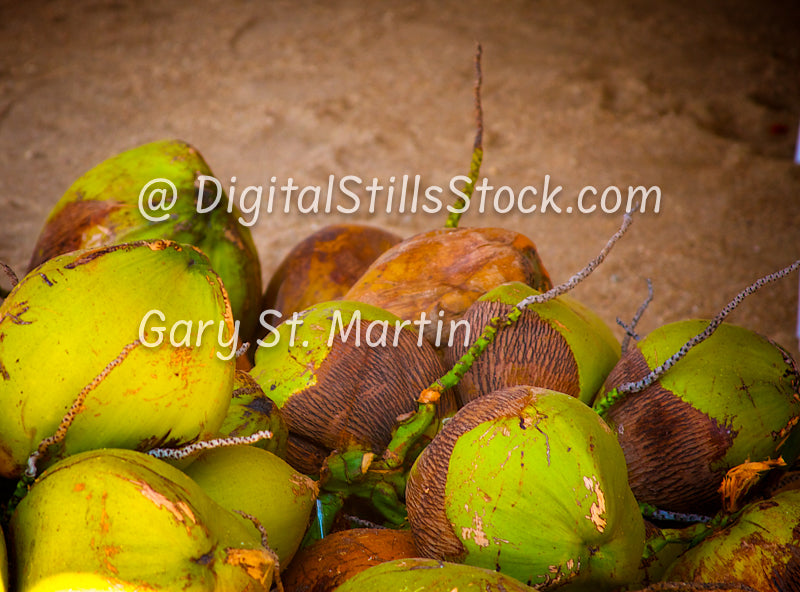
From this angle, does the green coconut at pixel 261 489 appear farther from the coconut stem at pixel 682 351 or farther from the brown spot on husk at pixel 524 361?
the coconut stem at pixel 682 351

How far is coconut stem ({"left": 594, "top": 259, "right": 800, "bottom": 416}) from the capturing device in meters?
1.29

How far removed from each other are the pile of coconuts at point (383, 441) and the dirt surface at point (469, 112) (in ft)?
7.37

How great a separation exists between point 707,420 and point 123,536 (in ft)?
3.11

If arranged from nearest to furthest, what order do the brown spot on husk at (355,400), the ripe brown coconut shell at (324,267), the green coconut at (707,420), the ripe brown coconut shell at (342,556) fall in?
the ripe brown coconut shell at (342,556) < the green coconut at (707,420) < the brown spot on husk at (355,400) < the ripe brown coconut shell at (324,267)

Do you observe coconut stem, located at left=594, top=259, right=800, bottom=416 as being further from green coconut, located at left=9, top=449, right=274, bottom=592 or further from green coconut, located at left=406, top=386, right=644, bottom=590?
green coconut, located at left=9, top=449, right=274, bottom=592

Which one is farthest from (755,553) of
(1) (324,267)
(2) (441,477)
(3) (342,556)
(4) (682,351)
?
(1) (324,267)

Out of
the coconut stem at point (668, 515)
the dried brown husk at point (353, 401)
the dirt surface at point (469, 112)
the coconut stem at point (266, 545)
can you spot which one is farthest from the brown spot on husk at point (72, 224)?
the dirt surface at point (469, 112)

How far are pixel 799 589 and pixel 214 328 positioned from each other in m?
→ 0.92

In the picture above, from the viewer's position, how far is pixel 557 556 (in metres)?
1.05

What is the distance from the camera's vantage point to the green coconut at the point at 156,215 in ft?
6.36

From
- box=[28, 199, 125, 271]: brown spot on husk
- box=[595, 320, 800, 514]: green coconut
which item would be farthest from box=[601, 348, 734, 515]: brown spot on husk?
box=[28, 199, 125, 271]: brown spot on husk

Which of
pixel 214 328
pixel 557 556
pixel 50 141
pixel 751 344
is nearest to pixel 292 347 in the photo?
pixel 214 328

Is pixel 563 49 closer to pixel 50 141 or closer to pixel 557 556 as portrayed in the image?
pixel 50 141

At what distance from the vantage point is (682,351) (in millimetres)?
1333
